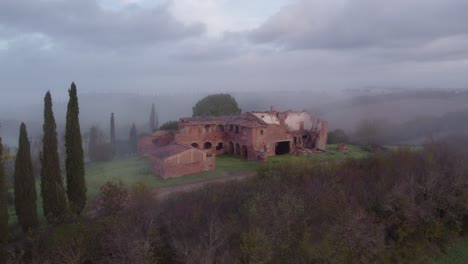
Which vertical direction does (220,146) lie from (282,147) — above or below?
above

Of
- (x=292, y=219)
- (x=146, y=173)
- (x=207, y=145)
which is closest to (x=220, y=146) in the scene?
(x=207, y=145)

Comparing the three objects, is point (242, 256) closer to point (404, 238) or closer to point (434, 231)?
point (404, 238)

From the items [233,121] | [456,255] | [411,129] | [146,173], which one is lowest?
[456,255]

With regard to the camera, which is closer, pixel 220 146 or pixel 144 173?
pixel 144 173

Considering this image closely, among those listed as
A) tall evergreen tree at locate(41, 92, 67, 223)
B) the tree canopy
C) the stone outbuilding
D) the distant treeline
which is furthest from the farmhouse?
the tree canopy

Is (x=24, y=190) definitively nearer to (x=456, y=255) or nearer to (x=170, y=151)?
(x=170, y=151)

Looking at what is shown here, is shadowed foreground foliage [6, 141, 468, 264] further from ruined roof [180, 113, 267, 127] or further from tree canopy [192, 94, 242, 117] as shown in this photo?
tree canopy [192, 94, 242, 117]
